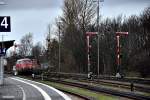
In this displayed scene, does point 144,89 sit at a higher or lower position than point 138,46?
lower

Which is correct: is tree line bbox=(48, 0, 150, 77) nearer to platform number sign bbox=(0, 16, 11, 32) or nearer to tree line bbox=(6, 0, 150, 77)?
tree line bbox=(6, 0, 150, 77)

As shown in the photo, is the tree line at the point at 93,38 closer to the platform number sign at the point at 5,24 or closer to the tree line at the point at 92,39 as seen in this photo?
the tree line at the point at 92,39

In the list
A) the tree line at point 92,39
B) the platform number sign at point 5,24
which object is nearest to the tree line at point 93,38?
the tree line at point 92,39

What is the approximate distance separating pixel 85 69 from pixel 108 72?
8.01 m

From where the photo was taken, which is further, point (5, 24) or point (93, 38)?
point (93, 38)

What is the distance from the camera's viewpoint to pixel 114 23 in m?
90.5

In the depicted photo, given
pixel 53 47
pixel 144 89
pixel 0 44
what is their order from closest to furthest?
pixel 144 89
pixel 0 44
pixel 53 47

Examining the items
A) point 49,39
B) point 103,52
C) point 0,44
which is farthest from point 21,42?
point 0,44

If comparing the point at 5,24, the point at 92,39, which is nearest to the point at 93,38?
the point at 92,39

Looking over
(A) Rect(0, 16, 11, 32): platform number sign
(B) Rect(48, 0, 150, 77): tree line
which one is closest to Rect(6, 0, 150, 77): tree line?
(B) Rect(48, 0, 150, 77): tree line

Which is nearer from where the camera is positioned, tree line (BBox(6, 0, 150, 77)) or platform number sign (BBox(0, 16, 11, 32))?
platform number sign (BBox(0, 16, 11, 32))

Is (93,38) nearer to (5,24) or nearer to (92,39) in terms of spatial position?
(92,39)

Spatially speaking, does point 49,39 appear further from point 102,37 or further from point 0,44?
point 0,44

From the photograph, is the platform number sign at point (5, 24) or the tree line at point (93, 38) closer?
the platform number sign at point (5, 24)
